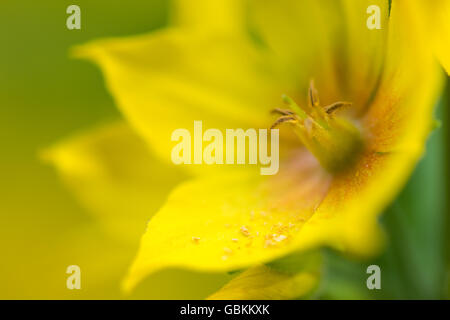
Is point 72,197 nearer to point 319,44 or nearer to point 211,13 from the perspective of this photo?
point 211,13

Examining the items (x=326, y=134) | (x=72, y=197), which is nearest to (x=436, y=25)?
(x=326, y=134)

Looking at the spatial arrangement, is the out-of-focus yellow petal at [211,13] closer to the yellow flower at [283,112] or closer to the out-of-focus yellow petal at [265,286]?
the yellow flower at [283,112]

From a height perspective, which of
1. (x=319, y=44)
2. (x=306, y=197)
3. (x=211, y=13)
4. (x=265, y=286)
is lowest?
(x=265, y=286)

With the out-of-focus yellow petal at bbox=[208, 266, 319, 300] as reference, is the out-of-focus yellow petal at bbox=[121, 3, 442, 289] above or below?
above

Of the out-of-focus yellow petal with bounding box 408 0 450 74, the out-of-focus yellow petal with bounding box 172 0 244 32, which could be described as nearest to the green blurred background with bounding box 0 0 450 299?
the out-of-focus yellow petal with bounding box 172 0 244 32

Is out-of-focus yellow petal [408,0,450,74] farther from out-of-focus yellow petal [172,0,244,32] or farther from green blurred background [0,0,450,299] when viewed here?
out-of-focus yellow petal [172,0,244,32]

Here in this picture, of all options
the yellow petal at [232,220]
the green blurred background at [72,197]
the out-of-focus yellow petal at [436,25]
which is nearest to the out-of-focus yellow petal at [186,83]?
the yellow petal at [232,220]
